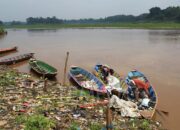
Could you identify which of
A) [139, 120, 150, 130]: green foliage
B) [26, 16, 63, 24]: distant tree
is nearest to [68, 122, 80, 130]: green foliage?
[139, 120, 150, 130]: green foliage

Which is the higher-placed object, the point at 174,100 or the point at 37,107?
the point at 37,107

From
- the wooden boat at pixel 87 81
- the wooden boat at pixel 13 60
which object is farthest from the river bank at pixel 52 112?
the wooden boat at pixel 13 60

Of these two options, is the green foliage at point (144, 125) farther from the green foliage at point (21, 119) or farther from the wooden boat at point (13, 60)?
the wooden boat at point (13, 60)

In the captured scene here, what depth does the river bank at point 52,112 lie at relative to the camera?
27.6 ft

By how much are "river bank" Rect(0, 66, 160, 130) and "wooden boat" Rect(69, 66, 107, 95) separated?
2.93ft

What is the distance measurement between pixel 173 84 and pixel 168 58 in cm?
1016

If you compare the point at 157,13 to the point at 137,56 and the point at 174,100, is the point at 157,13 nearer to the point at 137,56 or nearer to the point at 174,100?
the point at 137,56

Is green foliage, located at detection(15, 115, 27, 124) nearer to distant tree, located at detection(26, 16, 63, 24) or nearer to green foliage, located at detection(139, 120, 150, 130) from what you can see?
green foliage, located at detection(139, 120, 150, 130)

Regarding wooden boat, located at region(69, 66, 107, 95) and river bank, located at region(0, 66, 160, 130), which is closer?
river bank, located at region(0, 66, 160, 130)

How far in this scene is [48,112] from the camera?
9695 millimetres

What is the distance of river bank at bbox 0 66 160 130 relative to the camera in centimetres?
842

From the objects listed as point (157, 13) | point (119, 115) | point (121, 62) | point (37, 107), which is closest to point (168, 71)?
point (121, 62)

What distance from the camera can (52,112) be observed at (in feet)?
32.0

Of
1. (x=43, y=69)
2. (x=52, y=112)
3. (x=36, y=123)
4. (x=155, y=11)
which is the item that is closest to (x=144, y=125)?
(x=52, y=112)
